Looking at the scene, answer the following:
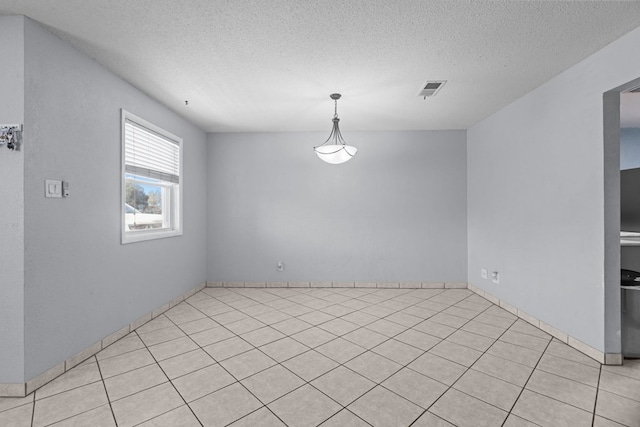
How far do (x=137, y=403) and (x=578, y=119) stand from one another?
415 centimetres

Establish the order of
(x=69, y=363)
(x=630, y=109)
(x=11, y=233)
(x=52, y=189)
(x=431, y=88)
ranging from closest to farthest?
(x=11, y=233)
(x=52, y=189)
(x=69, y=363)
(x=431, y=88)
(x=630, y=109)

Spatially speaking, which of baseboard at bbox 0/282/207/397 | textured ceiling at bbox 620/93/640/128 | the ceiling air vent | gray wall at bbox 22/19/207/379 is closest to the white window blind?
gray wall at bbox 22/19/207/379

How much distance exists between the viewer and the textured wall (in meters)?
1.86

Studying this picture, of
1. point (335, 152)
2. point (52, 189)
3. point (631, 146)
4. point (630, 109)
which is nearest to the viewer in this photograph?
point (52, 189)

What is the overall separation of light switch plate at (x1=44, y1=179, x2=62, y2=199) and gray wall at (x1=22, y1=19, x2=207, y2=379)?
34 mm

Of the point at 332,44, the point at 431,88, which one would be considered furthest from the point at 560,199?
the point at 332,44

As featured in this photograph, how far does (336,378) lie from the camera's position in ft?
6.73

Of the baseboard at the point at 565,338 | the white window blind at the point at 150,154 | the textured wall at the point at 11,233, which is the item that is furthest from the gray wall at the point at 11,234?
the baseboard at the point at 565,338

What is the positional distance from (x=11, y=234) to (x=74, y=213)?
1.34ft

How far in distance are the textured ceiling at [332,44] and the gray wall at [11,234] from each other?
0.34m

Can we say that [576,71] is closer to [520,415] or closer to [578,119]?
[578,119]

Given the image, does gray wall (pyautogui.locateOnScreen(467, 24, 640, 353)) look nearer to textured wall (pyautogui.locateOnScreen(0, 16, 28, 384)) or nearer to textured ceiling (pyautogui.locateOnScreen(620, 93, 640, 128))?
textured ceiling (pyautogui.locateOnScreen(620, 93, 640, 128))

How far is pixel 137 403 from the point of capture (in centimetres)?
179

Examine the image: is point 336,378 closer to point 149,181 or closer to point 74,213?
point 74,213
